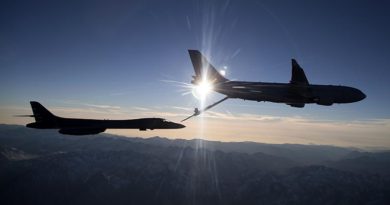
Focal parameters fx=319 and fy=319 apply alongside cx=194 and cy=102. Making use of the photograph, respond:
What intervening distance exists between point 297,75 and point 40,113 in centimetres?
6875

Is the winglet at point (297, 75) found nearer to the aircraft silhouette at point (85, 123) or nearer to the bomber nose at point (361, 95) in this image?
the bomber nose at point (361, 95)

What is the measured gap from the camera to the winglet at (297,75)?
6175 cm

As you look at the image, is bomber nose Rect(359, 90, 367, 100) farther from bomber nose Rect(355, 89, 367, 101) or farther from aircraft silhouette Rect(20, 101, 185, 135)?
aircraft silhouette Rect(20, 101, 185, 135)

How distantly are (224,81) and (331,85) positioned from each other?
2440 centimetres

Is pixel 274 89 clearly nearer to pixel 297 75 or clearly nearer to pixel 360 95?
pixel 297 75

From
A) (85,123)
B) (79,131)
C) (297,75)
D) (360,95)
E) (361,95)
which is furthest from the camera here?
(85,123)

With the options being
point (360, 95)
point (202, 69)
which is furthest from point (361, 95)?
point (202, 69)

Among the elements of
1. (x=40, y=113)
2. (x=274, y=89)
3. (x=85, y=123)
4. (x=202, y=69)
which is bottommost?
(x=85, y=123)

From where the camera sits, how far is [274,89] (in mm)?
64188

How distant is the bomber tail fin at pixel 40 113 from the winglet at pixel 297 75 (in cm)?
6513

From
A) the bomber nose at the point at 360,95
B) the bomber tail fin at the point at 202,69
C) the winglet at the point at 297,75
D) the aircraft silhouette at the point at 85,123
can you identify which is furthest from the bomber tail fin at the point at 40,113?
the bomber nose at the point at 360,95

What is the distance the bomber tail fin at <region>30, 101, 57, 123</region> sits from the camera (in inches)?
3442

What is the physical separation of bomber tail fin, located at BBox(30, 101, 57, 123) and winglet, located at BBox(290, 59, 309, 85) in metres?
65.1

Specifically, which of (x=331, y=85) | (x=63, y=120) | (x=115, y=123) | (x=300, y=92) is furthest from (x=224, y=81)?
(x=63, y=120)
